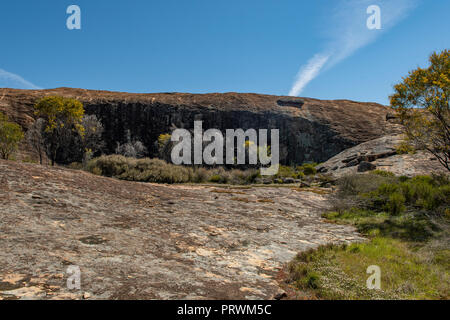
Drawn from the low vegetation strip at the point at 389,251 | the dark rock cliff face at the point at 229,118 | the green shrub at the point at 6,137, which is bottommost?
the low vegetation strip at the point at 389,251

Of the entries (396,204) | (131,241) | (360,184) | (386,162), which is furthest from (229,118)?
(131,241)

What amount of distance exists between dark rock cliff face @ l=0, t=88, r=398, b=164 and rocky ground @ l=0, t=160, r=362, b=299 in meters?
32.8

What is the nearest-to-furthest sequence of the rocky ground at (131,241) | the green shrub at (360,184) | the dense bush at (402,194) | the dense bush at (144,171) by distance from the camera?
the rocky ground at (131,241)
the dense bush at (402,194)
the green shrub at (360,184)
the dense bush at (144,171)

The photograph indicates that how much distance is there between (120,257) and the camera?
376cm

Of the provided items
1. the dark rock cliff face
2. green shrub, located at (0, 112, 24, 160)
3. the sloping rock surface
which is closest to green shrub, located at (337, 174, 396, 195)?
the sloping rock surface

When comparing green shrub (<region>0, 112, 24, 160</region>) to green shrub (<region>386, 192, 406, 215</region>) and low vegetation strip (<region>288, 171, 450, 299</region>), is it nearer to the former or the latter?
low vegetation strip (<region>288, 171, 450, 299</region>)

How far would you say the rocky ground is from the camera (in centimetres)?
299

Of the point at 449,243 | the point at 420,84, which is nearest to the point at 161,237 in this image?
the point at 449,243

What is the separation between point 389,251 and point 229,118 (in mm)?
38486

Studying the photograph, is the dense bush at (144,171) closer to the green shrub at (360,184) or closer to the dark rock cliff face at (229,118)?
the green shrub at (360,184)

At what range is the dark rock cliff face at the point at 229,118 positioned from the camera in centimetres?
3991

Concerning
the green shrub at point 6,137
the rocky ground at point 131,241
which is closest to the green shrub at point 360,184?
the rocky ground at point 131,241

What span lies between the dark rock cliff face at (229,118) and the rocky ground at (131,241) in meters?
32.8
